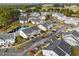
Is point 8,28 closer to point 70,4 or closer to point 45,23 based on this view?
point 45,23

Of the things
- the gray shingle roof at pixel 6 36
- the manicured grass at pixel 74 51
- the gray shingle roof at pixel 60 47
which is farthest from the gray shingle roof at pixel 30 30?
the manicured grass at pixel 74 51

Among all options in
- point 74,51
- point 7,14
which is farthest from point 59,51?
point 7,14

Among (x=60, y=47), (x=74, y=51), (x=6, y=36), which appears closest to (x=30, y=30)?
(x=6, y=36)

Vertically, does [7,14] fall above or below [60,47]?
above

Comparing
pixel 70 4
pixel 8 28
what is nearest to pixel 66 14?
pixel 70 4

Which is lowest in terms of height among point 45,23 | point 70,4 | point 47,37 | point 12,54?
point 12,54

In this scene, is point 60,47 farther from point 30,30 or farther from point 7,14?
point 7,14

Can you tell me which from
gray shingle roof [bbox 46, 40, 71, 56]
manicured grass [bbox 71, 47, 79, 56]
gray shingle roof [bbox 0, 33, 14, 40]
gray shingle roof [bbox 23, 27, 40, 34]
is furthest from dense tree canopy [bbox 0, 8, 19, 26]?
manicured grass [bbox 71, 47, 79, 56]

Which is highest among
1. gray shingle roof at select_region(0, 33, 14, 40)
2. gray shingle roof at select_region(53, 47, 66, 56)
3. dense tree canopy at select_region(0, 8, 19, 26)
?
dense tree canopy at select_region(0, 8, 19, 26)

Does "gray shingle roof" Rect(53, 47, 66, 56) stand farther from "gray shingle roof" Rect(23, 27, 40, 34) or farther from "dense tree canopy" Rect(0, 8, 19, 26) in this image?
"dense tree canopy" Rect(0, 8, 19, 26)

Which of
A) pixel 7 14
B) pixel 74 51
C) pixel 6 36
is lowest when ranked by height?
pixel 74 51

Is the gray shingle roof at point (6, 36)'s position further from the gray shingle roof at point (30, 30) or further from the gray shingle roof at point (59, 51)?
the gray shingle roof at point (59, 51)
